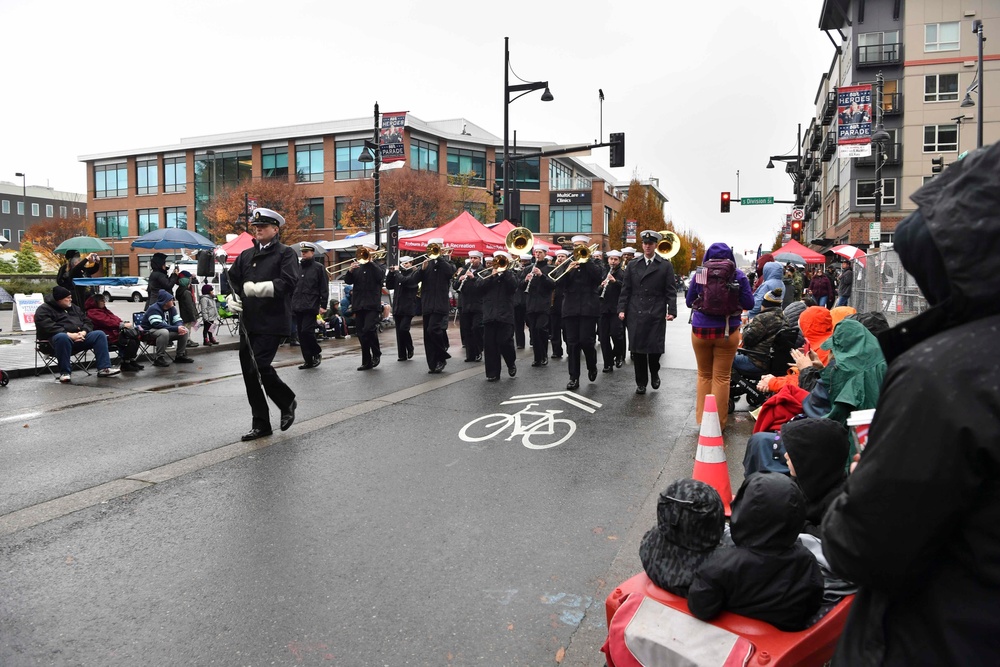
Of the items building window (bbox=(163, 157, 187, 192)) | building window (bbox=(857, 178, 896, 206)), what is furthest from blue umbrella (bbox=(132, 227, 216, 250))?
building window (bbox=(163, 157, 187, 192))

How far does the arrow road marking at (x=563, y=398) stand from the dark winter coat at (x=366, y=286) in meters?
3.93

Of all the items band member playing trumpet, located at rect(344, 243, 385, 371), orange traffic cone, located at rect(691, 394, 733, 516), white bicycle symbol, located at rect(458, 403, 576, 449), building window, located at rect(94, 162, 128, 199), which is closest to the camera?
orange traffic cone, located at rect(691, 394, 733, 516)

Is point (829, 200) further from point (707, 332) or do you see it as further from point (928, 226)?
point (928, 226)

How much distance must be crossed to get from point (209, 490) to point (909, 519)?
4926mm

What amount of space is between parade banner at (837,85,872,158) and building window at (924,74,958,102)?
94.4 feet

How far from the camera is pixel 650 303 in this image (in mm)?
9094

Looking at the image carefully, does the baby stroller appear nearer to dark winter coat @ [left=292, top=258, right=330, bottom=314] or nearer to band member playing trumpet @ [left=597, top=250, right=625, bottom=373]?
band member playing trumpet @ [left=597, top=250, right=625, bottom=373]

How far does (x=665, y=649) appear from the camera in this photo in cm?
258

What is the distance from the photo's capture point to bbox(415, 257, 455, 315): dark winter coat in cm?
1173

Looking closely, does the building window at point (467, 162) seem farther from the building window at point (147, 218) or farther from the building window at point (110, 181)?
the building window at point (110, 181)

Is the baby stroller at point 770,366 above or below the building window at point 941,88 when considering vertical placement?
below

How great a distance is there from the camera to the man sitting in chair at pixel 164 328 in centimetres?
1252

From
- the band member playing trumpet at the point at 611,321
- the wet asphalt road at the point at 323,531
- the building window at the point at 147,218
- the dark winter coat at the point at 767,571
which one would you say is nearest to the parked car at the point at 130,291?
the building window at the point at 147,218

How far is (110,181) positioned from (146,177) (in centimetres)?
440
